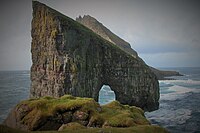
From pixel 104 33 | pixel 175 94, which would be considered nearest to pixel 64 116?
pixel 175 94

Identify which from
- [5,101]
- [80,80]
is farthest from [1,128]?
[5,101]

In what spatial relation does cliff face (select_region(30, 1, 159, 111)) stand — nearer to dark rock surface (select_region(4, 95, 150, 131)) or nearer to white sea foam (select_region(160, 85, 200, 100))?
white sea foam (select_region(160, 85, 200, 100))

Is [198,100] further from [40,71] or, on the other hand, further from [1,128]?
[1,128]

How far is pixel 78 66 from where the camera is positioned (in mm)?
60781

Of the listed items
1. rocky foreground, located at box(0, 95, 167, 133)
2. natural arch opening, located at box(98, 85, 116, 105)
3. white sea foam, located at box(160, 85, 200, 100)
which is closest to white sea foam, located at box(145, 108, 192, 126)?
white sea foam, located at box(160, 85, 200, 100)

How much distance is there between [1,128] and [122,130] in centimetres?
1046

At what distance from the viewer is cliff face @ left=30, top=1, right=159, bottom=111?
60.5 meters

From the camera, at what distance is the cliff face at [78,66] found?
60.5 m

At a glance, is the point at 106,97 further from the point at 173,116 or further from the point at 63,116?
the point at 63,116

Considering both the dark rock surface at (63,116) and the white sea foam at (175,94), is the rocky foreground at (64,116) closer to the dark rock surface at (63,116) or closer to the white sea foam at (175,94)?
the dark rock surface at (63,116)

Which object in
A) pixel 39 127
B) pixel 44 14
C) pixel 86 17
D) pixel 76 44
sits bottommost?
pixel 39 127

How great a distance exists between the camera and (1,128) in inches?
605

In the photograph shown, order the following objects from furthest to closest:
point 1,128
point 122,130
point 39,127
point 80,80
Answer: point 80,80, point 39,127, point 122,130, point 1,128

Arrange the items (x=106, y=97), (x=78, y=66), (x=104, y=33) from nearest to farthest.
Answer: (x=78, y=66), (x=106, y=97), (x=104, y=33)
